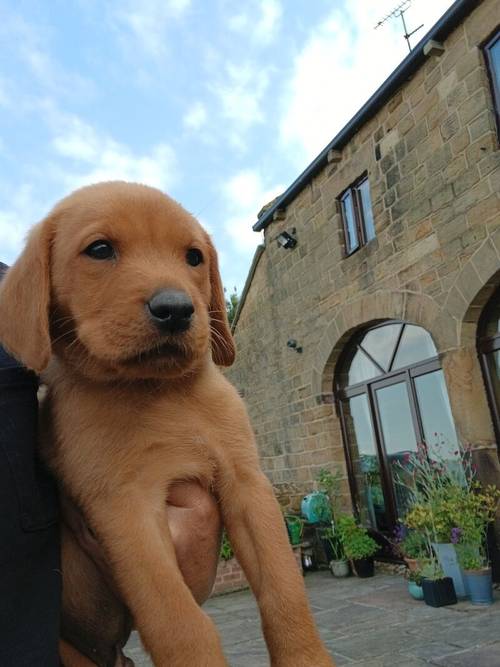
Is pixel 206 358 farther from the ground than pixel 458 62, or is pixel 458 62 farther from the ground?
pixel 458 62

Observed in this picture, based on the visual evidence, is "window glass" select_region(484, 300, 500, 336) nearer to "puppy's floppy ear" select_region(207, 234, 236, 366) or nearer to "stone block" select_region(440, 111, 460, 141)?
"stone block" select_region(440, 111, 460, 141)

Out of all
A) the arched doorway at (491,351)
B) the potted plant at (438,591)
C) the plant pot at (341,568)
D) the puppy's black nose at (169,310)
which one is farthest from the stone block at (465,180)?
the puppy's black nose at (169,310)

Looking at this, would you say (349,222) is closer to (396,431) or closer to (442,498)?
(396,431)

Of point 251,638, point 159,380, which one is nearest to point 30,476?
point 159,380

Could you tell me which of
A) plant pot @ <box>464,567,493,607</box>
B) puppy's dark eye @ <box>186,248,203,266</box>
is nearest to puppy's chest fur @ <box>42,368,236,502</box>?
puppy's dark eye @ <box>186,248,203,266</box>

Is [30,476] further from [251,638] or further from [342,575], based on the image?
[342,575]

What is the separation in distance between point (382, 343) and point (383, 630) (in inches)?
174

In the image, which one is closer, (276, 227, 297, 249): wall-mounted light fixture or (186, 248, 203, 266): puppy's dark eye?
(186, 248, 203, 266): puppy's dark eye

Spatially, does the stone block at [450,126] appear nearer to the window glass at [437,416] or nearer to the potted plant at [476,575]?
the window glass at [437,416]

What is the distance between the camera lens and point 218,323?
1992mm

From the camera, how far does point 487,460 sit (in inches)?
289

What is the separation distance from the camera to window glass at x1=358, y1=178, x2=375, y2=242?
959cm

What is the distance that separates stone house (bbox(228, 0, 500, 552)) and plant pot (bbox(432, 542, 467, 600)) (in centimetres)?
107

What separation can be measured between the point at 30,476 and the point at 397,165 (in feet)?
26.9
